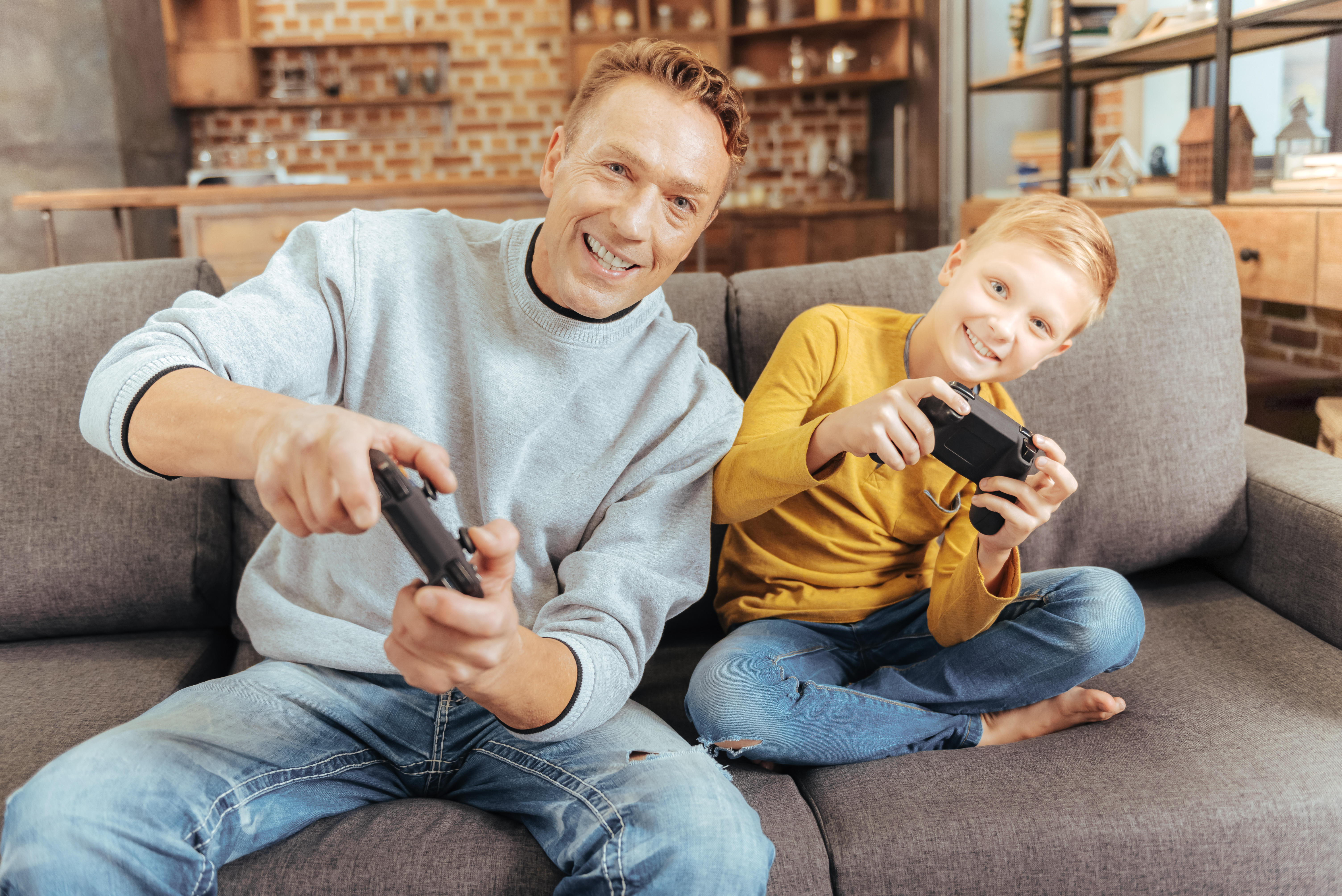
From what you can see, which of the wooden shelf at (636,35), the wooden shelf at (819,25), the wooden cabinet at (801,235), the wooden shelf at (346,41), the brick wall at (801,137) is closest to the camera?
the wooden shelf at (819,25)

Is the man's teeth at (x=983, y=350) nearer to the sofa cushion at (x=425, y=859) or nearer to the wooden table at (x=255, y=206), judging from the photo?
the sofa cushion at (x=425, y=859)

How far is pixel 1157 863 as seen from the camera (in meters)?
0.93

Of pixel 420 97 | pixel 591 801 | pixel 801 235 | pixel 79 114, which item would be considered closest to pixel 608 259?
pixel 591 801

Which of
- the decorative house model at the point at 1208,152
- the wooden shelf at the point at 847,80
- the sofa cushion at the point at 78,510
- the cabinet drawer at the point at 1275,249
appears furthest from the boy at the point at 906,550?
the wooden shelf at the point at 847,80

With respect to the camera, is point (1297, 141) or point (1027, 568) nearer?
point (1027, 568)

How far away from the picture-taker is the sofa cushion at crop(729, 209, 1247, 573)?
1380 mm

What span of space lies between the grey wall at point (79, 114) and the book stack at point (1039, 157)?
13.3ft

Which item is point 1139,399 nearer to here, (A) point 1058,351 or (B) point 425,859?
(A) point 1058,351

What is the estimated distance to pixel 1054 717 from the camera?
1.13 meters

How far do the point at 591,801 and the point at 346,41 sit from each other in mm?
5143

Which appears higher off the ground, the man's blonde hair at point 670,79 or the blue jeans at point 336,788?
the man's blonde hair at point 670,79

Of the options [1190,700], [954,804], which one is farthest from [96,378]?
A: [1190,700]

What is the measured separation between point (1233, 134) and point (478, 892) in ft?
8.10

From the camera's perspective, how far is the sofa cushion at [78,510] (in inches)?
49.1
